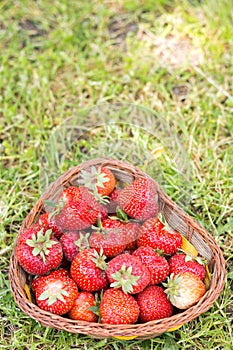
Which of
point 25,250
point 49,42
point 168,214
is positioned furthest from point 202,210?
point 49,42

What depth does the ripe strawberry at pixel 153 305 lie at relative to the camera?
1.62m

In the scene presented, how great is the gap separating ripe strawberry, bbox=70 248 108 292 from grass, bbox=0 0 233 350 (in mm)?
172

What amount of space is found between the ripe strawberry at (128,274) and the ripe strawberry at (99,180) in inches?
10.2

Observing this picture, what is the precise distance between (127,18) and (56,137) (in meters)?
0.82

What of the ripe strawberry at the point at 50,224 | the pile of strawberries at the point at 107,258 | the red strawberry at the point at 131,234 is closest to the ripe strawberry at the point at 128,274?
the pile of strawberries at the point at 107,258

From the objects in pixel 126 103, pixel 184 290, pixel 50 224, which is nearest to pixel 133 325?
pixel 184 290

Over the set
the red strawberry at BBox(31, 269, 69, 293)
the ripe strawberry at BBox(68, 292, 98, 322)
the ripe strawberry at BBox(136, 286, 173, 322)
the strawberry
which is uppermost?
the strawberry

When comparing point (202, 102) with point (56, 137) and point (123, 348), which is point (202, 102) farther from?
point (123, 348)

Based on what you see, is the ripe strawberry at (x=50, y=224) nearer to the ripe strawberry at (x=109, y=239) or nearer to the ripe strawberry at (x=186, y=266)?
the ripe strawberry at (x=109, y=239)

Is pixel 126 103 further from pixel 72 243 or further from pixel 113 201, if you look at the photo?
pixel 72 243

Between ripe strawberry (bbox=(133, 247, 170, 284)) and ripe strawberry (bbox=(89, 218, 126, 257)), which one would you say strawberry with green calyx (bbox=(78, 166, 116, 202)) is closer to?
ripe strawberry (bbox=(89, 218, 126, 257))

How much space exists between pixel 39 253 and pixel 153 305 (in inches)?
13.4

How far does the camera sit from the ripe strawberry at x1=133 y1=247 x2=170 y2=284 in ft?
5.46

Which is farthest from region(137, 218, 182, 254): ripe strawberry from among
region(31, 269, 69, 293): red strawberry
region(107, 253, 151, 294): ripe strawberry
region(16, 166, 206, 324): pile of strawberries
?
region(31, 269, 69, 293): red strawberry
